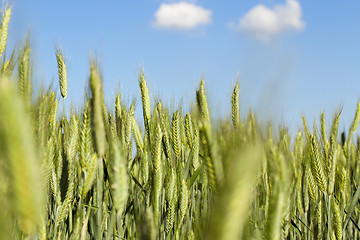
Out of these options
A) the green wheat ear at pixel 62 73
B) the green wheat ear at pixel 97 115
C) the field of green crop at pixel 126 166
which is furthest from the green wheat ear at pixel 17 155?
the green wheat ear at pixel 62 73

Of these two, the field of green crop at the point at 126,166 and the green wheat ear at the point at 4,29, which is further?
the green wheat ear at the point at 4,29

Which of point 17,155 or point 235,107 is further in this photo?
point 235,107

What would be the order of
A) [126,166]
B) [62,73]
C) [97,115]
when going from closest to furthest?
[97,115] < [126,166] < [62,73]

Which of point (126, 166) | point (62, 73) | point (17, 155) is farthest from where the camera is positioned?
point (62, 73)

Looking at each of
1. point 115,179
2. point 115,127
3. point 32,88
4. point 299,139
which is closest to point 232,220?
point 115,179

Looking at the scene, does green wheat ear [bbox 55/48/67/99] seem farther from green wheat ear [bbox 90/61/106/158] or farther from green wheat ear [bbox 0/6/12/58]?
green wheat ear [bbox 90/61/106/158]

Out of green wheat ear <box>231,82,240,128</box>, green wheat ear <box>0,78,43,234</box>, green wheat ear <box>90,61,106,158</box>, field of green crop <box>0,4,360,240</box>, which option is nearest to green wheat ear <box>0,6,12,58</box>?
field of green crop <box>0,4,360,240</box>

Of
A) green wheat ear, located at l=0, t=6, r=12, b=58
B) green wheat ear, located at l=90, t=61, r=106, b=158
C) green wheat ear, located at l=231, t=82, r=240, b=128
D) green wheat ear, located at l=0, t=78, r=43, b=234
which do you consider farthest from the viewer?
green wheat ear, located at l=231, t=82, r=240, b=128

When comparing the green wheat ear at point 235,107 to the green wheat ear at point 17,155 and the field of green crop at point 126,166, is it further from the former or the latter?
the green wheat ear at point 17,155

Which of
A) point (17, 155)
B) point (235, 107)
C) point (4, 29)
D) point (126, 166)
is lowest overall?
point (17, 155)

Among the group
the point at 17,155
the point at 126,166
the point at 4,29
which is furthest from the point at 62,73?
the point at 17,155

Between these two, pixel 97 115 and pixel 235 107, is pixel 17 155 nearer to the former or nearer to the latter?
pixel 97 115

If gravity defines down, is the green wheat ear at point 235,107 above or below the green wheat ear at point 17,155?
above

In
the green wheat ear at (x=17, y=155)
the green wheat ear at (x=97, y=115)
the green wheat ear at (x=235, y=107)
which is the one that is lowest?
the green wheat ear at (x=17, y=155)
